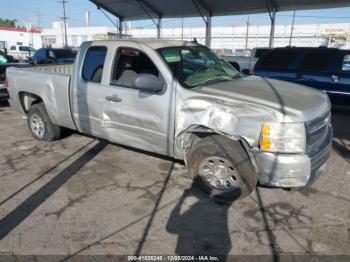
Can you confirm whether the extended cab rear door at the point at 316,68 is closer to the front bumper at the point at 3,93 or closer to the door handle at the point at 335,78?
the door handle at the point at 335,78

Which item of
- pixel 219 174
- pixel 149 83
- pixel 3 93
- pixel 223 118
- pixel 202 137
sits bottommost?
pixel 219 174

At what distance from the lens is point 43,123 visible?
20.1ft

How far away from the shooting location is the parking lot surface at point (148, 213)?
10.6 feet

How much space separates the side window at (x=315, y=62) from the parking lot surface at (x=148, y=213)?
4.09m

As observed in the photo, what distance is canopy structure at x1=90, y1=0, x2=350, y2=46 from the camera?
15.3 meters

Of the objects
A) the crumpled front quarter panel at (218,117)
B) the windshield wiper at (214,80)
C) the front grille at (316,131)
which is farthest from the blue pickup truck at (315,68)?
the crumpled front quarter panel at (218,117)

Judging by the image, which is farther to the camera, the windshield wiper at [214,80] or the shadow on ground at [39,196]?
the windshield wiper at [214,80]

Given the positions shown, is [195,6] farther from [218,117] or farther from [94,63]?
[218,117]

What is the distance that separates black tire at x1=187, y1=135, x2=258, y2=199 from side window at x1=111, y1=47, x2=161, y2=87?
136cm

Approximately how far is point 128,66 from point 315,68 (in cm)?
575

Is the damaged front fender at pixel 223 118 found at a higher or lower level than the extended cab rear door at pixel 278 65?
lower

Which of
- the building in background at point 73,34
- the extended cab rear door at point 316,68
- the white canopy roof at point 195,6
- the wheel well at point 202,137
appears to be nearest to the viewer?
the wheel well at point 202,137

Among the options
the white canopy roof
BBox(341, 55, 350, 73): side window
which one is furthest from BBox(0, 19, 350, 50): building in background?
BBox(341, 55, 350, 73): side window

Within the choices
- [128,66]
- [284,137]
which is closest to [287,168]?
[284,137]
